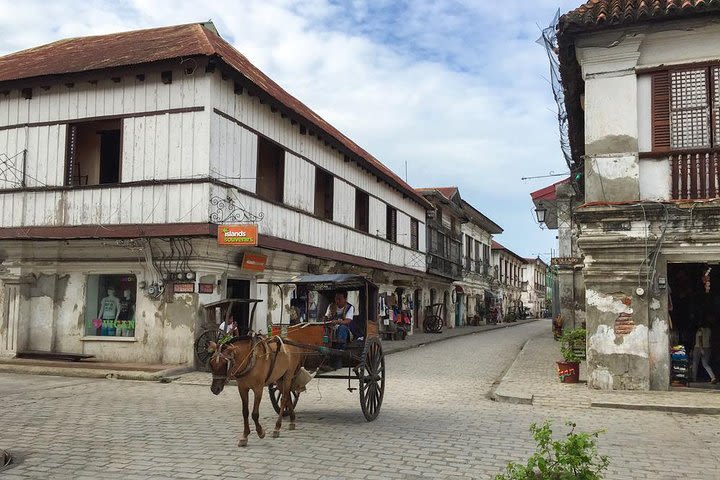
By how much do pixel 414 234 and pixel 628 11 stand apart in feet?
61.8

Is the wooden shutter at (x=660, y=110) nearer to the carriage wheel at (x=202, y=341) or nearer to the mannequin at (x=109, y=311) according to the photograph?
the carriage wheel at (x=202, y=341)

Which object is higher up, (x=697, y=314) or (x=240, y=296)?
(x=240, y=296)

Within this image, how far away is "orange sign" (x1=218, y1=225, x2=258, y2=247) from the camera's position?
496 inches

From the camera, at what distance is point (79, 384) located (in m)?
12.1

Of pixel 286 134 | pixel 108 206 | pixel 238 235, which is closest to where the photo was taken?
pixel 238 235

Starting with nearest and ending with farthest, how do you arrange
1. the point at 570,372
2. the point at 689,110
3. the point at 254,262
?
1. the point at 689,110
2. the point at 570,372
3. the point at 254,262

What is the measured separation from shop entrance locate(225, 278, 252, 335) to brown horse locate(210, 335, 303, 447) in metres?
7.75

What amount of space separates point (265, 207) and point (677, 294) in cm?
943

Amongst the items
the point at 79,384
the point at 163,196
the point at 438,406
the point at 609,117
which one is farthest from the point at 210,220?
the point at 609,117

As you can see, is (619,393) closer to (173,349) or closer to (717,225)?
(717,225)

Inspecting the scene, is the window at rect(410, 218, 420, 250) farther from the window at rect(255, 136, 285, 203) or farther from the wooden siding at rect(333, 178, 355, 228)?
the window at rect(255, 136, 285, 203)

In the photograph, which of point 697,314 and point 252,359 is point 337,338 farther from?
point 697,314

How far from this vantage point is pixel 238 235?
12.6m

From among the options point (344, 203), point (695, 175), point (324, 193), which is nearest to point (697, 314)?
point (695, 175)
